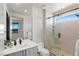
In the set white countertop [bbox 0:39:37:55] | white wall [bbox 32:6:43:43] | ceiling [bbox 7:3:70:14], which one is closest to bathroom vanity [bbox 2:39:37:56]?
white countertop [bbox 0:39:37:55]

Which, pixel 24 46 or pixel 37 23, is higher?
pixel 37 23

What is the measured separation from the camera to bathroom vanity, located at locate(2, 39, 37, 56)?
4.25 feet

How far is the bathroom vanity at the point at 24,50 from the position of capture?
130 centimetres

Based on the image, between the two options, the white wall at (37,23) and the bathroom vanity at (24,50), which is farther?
the white wall at (37,23)

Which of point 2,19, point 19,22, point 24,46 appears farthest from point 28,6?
point 24,46

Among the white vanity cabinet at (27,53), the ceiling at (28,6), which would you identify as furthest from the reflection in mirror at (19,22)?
the white vanity cabinet at (27,53)

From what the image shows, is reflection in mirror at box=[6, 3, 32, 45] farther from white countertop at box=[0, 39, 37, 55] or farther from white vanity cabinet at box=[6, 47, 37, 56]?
white vanity cabinet at box=[6, 47, 37, 56]

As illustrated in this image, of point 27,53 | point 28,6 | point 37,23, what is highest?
point 28,6

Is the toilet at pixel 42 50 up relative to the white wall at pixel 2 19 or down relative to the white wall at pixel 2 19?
down

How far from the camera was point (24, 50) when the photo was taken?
1.36 metres

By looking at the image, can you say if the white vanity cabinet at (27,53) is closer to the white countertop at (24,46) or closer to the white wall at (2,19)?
the white countertop at (24,46)

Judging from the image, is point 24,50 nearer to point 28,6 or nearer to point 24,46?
point 24,46

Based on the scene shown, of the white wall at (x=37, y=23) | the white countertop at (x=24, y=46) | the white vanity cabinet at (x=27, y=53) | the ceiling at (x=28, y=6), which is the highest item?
the ceiling at (x=28, y=6)

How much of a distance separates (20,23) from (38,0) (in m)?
0.39
